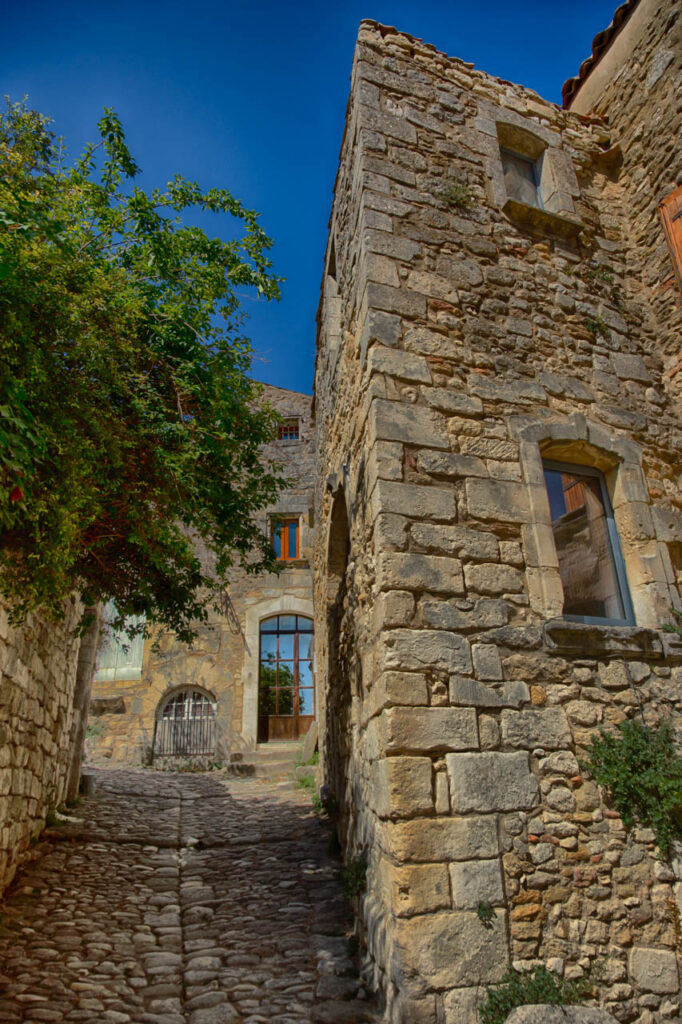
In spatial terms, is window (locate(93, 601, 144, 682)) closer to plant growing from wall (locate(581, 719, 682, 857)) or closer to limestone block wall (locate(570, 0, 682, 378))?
plant growing from wall (locate(581, 719, 682, 857))

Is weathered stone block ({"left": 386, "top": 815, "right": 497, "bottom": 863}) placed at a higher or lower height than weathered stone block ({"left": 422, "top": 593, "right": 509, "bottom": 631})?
lower

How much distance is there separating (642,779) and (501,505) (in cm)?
156

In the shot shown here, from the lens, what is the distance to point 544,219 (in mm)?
4559

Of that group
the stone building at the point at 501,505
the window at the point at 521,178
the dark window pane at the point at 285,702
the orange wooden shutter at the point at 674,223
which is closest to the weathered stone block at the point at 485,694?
the stone building at the point at 501,505

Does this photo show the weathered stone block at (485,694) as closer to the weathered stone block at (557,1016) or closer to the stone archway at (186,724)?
the weathered stone block at (557,1016)

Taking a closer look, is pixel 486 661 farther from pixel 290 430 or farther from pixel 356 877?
pixel 290 430

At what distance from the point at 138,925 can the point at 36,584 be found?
220 centimetres

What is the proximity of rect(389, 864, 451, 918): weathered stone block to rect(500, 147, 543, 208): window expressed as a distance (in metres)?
4.61

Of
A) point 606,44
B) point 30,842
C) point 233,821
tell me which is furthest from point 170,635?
point 606,44

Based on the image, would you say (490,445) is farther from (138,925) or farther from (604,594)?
(138,925)

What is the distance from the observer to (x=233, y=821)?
590 centimetres

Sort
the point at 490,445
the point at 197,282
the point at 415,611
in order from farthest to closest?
the point at 197,282
the point at 490,445
the point at 415,611

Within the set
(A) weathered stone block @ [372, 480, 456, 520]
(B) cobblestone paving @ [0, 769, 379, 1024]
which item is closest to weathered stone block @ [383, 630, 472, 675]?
(A) weathered stone block @ [372, 480, 456, 520]

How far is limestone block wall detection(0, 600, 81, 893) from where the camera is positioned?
3893mm
